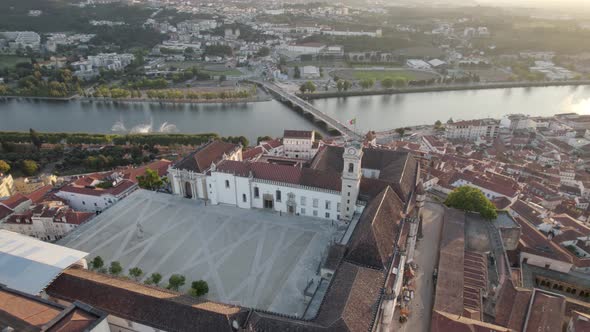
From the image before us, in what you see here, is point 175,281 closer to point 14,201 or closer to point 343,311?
point 343,311

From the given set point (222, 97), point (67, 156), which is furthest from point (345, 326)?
point (222, 97)

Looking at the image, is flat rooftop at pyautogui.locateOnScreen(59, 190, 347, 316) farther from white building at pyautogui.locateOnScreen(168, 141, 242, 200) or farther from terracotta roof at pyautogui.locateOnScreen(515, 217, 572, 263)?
terracotta roof at pyautogui.locateOnScreen(515, 217, 572, 263)

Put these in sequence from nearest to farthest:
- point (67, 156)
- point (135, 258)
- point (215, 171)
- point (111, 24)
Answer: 1. point (135, 258)
2. point (215, 171)
3. point (67, 156)
4. point (111, 24)

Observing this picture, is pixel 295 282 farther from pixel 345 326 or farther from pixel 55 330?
pixel 55 330

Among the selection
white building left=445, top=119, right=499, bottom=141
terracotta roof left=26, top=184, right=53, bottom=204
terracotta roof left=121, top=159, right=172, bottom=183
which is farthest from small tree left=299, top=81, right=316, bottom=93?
terracotta roof left=26, top=184, right=53, bottom=204

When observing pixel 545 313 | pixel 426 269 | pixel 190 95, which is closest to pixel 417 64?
pixel 190 95

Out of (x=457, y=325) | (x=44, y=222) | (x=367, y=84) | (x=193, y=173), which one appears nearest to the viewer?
(x=457, y=325)
